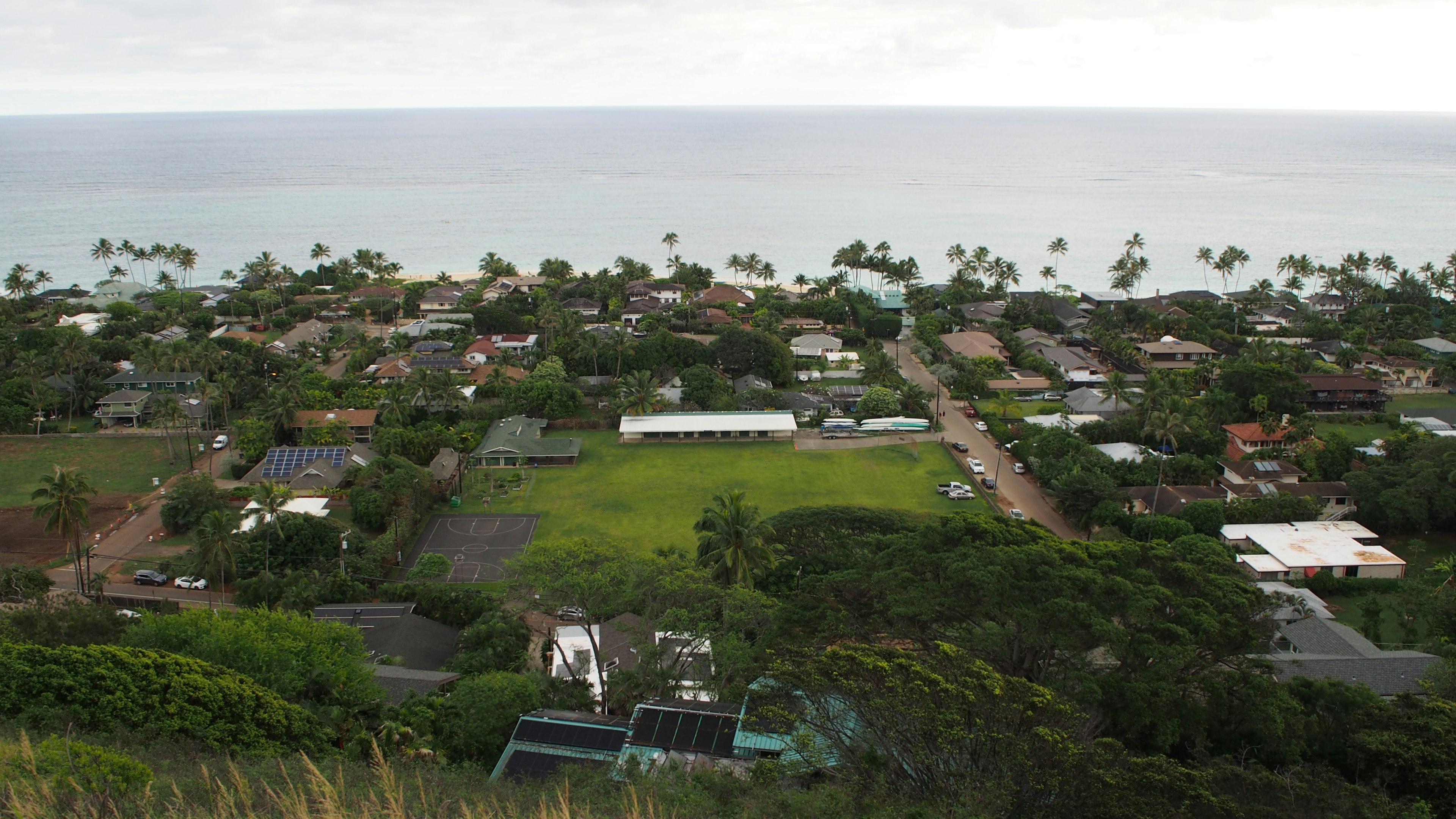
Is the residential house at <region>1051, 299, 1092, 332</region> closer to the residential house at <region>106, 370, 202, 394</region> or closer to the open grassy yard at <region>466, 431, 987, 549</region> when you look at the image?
the open grassy yard at <region>466, 431, 987, 549</region>

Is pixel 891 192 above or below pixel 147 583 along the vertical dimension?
above

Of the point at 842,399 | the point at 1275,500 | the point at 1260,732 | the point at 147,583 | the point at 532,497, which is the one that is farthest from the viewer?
the point at 842,399

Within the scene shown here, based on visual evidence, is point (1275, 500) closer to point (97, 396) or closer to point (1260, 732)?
point (1260, 732)

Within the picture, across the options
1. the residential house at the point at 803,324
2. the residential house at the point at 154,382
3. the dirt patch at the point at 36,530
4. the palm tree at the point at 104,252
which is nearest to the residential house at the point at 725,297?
the residential house at the point at 803,324

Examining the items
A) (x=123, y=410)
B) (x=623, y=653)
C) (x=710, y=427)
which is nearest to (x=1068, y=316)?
(x=710, y=427)

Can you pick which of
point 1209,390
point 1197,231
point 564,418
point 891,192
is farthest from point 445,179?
point 1209,390

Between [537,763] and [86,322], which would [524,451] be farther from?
[86,322]
